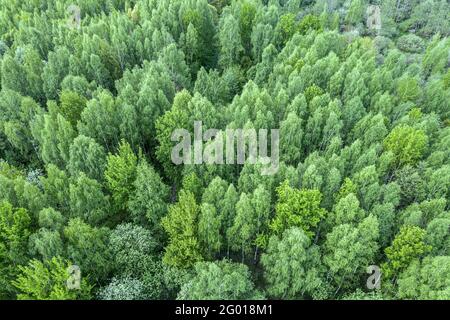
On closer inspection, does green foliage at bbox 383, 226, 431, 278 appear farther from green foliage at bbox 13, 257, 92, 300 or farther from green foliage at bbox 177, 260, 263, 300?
green foliage at bbox 13, 257, 92, 300

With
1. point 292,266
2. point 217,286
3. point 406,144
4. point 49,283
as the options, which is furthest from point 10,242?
point 406,144

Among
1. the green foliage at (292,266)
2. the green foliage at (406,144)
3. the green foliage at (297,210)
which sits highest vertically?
the green foliage at (406,144)

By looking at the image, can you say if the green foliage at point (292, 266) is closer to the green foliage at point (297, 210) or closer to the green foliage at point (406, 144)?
the green foliage at point (297, 210)

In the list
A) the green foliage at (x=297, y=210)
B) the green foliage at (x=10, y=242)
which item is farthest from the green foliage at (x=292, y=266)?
the green foliage at (x=10, y=242)

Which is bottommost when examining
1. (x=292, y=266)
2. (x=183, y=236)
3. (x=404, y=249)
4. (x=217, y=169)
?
(x=292, y=266)

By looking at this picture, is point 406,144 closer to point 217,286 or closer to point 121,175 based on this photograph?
point 217,286

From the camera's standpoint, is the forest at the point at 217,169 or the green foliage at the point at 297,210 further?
the green foliage at the point at 297,210

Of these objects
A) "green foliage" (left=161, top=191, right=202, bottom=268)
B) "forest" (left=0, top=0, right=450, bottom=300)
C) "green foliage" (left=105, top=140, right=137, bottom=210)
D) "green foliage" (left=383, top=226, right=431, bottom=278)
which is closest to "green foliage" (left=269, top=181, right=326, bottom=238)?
"forest" (left=0, top=0, right=450, bottom=300)

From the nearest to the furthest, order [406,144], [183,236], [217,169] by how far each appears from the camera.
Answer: [183,236], [217,169], [406,144]

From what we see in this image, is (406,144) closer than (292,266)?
No
